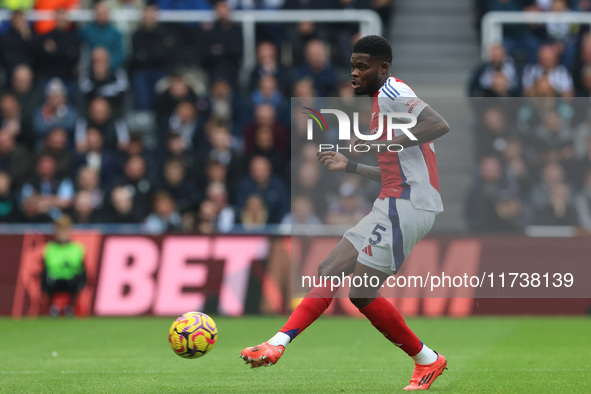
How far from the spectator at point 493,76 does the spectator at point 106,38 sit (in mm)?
5918

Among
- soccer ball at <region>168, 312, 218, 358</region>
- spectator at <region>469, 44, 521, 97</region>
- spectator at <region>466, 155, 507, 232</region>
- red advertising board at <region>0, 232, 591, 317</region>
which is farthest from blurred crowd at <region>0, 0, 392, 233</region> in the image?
soccer ball at <region>168, 312, 218, 358</region>

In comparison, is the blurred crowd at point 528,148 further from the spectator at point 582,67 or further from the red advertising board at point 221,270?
the red advertising board at point 221,270

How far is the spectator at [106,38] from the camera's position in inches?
713

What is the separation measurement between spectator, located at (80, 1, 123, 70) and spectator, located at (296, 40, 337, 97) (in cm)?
310

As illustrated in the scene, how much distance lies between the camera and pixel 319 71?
17578 millimetres

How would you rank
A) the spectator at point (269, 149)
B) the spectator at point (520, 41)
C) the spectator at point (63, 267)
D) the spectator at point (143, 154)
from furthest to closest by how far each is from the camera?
the spectator at point (520, 41)
the spectator at point (143, 154)
the spectator at point (269, 149)
the spectator at point (63, 267)

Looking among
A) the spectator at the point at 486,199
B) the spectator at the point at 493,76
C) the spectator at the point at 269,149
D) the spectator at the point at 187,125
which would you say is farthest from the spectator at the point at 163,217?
the spectator at the point at 493,76

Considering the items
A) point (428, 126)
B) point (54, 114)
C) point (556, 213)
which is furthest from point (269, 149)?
point (428, 126)

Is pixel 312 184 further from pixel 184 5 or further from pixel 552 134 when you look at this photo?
pixel 184 5

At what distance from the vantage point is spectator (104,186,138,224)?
1641 centimetres

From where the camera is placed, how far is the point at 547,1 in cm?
1952

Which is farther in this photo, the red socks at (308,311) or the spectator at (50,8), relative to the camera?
the spectator at (50,8)

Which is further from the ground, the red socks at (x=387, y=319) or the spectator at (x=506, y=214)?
the red socks at (x=387, y=319)

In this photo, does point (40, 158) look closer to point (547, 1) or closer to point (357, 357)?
point (357, 357)
